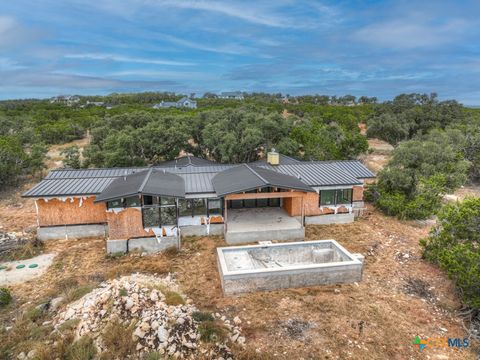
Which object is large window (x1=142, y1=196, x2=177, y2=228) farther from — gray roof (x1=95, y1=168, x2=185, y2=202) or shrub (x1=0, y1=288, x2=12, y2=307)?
shrub (x1=0, y1=288, x2=12, y2=307)

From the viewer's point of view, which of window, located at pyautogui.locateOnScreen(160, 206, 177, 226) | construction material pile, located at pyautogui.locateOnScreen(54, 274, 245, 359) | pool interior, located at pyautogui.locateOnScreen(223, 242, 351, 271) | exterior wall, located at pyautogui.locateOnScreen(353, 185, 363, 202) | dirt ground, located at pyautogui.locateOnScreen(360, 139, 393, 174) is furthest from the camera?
dirt ground, located at pyautogui.locateOnScreen(360, 139, 393, 174)

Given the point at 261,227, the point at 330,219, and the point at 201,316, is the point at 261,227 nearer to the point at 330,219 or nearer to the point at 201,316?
the point at 330,219

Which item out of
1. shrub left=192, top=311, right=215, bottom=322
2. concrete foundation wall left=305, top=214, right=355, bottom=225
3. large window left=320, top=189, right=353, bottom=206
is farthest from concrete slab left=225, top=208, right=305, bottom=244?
shrub left=192, top=311, right=215, bottom=322

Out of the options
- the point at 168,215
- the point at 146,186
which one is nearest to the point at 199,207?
the point at 168,215

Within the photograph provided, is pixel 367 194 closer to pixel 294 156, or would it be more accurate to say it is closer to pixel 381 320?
pixel 294 156

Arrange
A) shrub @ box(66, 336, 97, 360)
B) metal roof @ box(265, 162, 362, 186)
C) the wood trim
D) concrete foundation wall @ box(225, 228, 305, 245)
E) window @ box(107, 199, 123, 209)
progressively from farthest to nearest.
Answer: metal roof @ box(265, 162, 362, 186) → concrete foundation wall @ box(225, 228, 305, 245) → the wood trim → window @ box(107, 199, 123, 209) → shrub @ box(66, 336, 97, 360)

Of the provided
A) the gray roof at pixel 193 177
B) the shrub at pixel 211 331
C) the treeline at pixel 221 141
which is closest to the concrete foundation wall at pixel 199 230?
the gray roof at pixel 193 177

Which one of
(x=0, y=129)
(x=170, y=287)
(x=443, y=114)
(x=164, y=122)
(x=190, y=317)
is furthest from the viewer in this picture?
(x=443, y=114)

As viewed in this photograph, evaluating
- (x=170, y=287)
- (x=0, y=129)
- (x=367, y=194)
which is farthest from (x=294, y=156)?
(x=0, y=129)
